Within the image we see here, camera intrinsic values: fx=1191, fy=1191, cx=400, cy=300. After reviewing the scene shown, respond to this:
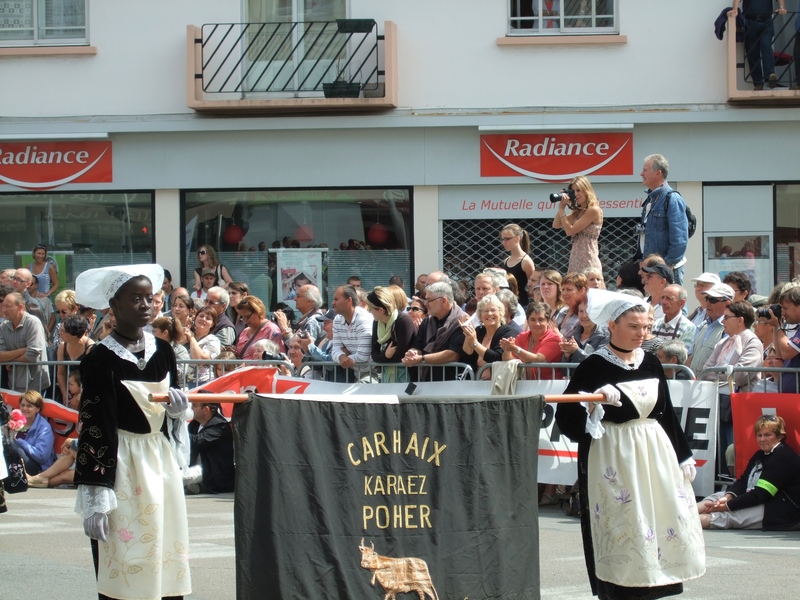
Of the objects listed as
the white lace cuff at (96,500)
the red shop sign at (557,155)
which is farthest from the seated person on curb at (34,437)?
the red shop sign at (557,155)

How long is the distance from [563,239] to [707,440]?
854 cm

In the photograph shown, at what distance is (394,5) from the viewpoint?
60.5 ft

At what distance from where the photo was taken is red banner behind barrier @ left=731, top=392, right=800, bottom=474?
30.9ft

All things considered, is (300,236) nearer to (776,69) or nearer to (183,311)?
(183,311)

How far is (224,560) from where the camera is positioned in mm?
8258

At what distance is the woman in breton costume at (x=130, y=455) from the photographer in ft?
18.1

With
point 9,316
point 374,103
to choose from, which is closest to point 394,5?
point 374,103

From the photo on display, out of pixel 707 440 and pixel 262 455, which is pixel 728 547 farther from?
pixel 262 455

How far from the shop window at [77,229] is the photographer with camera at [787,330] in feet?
37.4

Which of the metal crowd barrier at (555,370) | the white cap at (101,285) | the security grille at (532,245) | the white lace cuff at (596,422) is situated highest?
the security grille at (532,245)

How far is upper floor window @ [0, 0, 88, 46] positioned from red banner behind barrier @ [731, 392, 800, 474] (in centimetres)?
1331

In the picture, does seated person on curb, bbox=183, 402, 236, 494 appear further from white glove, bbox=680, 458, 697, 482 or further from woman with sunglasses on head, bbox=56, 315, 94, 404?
white glove, bbox=680, 458, 697, 482

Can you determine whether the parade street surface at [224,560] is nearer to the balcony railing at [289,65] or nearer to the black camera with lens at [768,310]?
the black camera with lens at [768,310]

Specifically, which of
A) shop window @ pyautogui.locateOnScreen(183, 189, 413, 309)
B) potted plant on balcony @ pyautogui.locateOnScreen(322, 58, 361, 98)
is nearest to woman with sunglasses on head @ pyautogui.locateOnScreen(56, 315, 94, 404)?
shop window @ pyautogui.locateOnScreen(183, 189, 413, 309)
